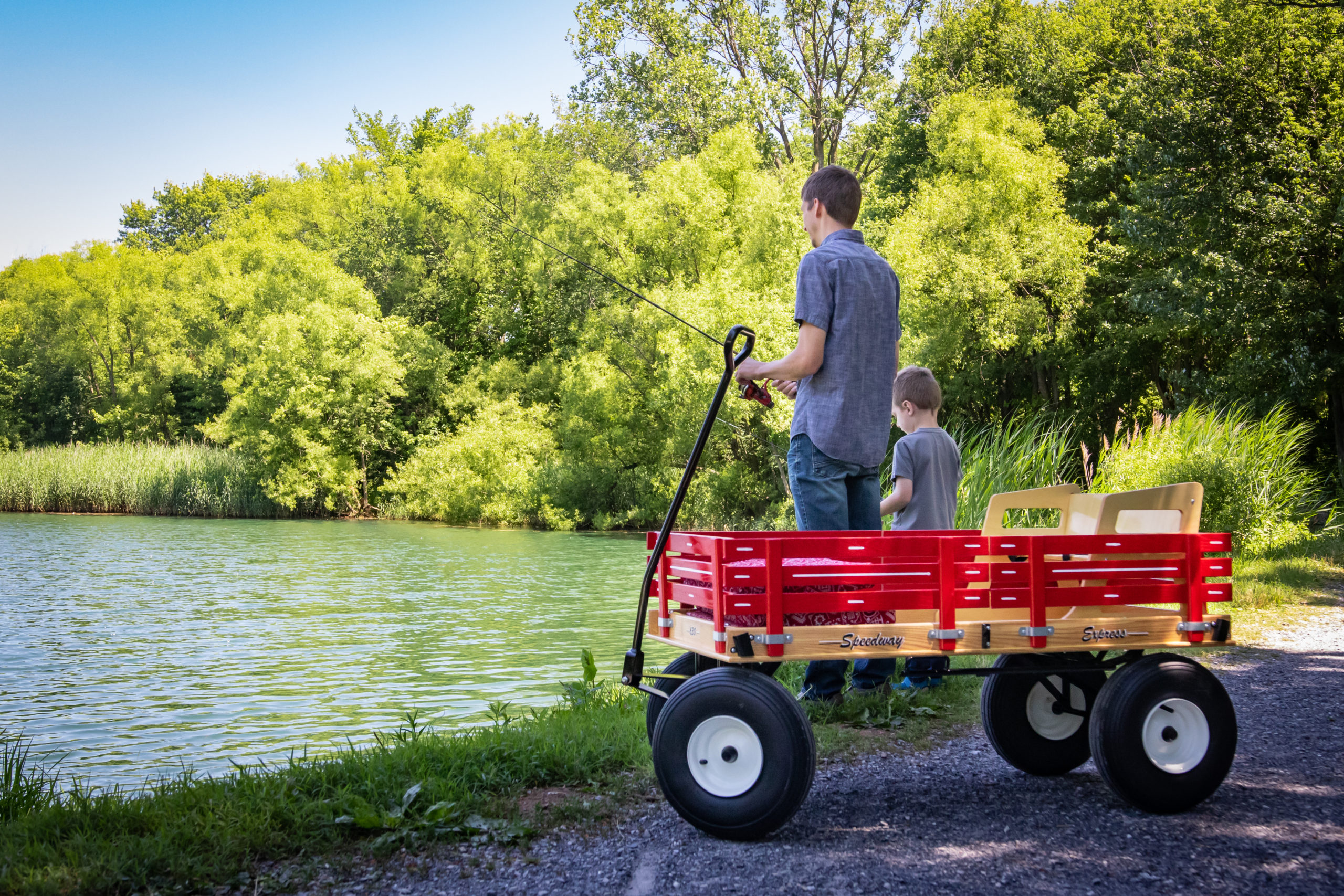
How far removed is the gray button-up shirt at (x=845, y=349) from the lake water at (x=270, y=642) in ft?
12.6

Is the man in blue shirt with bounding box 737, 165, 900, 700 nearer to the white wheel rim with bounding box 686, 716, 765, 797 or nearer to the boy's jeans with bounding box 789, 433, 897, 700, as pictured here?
the boy's jeans with bounding box 789, 433, 897, 700

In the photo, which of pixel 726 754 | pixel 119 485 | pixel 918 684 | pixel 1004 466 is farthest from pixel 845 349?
pixel 119 485

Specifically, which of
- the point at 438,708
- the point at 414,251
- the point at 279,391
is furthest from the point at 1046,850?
the point at 414,251

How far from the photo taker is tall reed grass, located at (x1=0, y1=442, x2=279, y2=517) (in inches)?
1366

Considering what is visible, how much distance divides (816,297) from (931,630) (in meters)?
1.32

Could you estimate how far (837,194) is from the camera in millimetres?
4113

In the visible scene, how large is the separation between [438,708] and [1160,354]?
22506 mm

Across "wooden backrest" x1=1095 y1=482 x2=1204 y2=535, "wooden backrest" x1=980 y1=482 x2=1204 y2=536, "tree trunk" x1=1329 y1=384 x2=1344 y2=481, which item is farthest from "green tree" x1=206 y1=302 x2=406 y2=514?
"wooden backrest" x1=1095 y1=482 x2=1204 y2=535

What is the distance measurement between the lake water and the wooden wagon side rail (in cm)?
376

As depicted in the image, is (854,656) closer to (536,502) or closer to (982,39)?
(536,502)

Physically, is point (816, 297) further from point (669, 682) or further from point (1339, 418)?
point (1339, 418)

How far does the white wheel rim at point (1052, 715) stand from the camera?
4.10 meters

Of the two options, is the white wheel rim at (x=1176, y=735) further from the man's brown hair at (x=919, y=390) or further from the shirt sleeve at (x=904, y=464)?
the man's brown hair at (x=919, y=390)

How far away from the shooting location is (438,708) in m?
7.41
